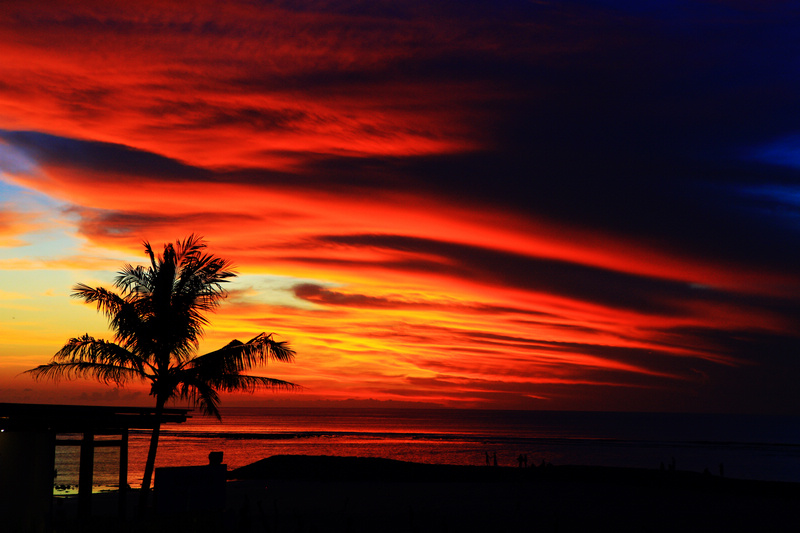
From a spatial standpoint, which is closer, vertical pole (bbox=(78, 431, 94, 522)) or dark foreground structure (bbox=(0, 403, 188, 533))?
dark foreground structure (bbox=(0, 403, 188, 533))

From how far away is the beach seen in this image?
22.1 meters

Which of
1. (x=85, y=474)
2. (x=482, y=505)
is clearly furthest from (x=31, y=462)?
(x=482, y=505)

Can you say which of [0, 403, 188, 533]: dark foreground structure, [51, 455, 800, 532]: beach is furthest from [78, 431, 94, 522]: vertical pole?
[0, 403, 188, 533]: dark foreground structure

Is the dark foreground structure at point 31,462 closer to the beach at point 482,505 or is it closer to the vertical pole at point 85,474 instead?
the vertical pole at point 85,474

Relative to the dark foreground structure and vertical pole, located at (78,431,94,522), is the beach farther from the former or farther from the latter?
the dark foreground structure

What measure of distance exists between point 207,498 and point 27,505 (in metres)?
4.80

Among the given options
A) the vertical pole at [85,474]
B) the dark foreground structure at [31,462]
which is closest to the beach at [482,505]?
the vertical pole at [85,474]

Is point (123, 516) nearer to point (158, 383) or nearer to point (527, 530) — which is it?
point (158, 383)

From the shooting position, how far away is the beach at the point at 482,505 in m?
22.1

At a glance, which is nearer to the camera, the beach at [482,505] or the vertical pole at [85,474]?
the vertical pole at [85,474]

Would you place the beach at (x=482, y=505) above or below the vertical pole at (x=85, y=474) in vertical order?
below

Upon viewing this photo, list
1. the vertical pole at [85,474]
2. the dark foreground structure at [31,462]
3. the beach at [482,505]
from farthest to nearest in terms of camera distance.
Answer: the beach at [482,505], the vertical pole at [85,474], the dark foreground structure at [31,462]

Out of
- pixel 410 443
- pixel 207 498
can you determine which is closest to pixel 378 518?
pixel 207 498

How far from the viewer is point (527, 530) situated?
23.0m
